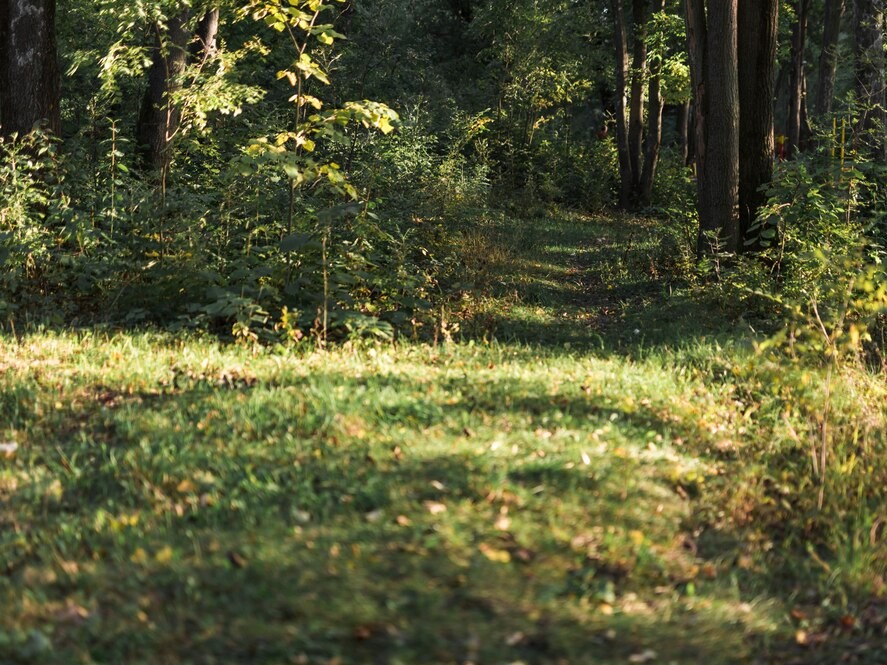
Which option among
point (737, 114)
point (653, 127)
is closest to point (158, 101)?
point (737, 114)

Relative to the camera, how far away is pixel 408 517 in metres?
4.46

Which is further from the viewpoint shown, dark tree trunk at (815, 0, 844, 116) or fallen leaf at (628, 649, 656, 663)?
dark tree trunk at (815, 0, 844, 116)

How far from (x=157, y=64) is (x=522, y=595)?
44.4 ft

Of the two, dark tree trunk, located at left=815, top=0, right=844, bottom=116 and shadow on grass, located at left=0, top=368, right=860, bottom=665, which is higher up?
dark tree trunk, located at left=815, top=0, right=844, bottom=116

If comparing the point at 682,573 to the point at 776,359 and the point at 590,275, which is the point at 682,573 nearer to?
the point at 776,359

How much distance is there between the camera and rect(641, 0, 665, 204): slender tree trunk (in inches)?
968

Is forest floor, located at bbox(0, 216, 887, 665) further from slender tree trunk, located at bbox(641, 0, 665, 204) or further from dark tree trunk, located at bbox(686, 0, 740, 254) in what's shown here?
slender tree trunk, located at bbox(641, 0, 665, 204)

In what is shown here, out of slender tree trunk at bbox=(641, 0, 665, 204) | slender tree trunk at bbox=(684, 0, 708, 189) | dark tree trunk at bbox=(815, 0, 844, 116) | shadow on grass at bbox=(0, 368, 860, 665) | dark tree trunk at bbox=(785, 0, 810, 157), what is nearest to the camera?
shadow on grass at bbox=(0, 368, 860, 665)

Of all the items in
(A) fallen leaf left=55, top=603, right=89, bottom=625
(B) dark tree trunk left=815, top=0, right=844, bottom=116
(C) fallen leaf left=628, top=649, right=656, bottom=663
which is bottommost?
(C) fallen leaf left=628, top=649, right=656, bottom=663

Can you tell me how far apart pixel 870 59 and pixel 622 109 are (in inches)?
480

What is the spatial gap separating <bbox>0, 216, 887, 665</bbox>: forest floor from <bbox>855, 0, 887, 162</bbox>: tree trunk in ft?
27.4

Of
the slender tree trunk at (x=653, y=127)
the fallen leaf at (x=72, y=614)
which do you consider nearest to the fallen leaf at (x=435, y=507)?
the fallen leaf at (x=72, y=614)

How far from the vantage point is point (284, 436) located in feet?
17.7

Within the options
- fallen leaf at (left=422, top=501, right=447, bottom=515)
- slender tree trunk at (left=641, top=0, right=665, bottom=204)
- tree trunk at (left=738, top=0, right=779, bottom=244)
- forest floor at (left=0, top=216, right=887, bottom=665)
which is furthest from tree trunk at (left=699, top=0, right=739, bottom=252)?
slender tree trunk at (left=641, top=0, right=665, bottom=204)
